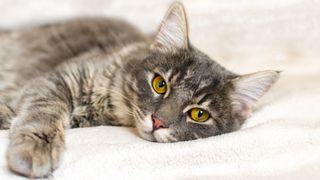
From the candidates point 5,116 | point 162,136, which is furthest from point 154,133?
point 5,116

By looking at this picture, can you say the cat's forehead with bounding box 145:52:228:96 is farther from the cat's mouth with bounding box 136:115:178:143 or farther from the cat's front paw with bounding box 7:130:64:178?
the cat's front paw with bounding box 7:130:64:178

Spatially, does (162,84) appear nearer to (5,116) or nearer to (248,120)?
(248,120)

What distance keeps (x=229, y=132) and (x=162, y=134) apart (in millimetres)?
239

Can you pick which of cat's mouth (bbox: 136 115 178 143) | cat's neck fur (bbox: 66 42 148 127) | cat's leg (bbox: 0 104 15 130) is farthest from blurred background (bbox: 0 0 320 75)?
cat's mouth (bbox: 136 115 178 143)

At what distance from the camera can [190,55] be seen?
1.74 m

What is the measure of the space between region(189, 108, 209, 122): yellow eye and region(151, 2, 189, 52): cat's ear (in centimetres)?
24

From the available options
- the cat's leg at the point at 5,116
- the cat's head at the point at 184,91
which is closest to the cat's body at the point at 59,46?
the cat's leg at the point at 5,116

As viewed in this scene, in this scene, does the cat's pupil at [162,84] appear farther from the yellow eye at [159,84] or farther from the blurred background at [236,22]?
the blurred background at [236,22]

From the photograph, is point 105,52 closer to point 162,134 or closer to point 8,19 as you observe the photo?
point 8,19

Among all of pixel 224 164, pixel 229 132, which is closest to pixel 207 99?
pixel 229 132

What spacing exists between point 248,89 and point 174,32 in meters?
0.30

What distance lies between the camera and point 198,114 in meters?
1.63

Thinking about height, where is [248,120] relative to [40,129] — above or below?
below

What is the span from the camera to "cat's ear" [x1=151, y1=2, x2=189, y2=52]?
1742mm
